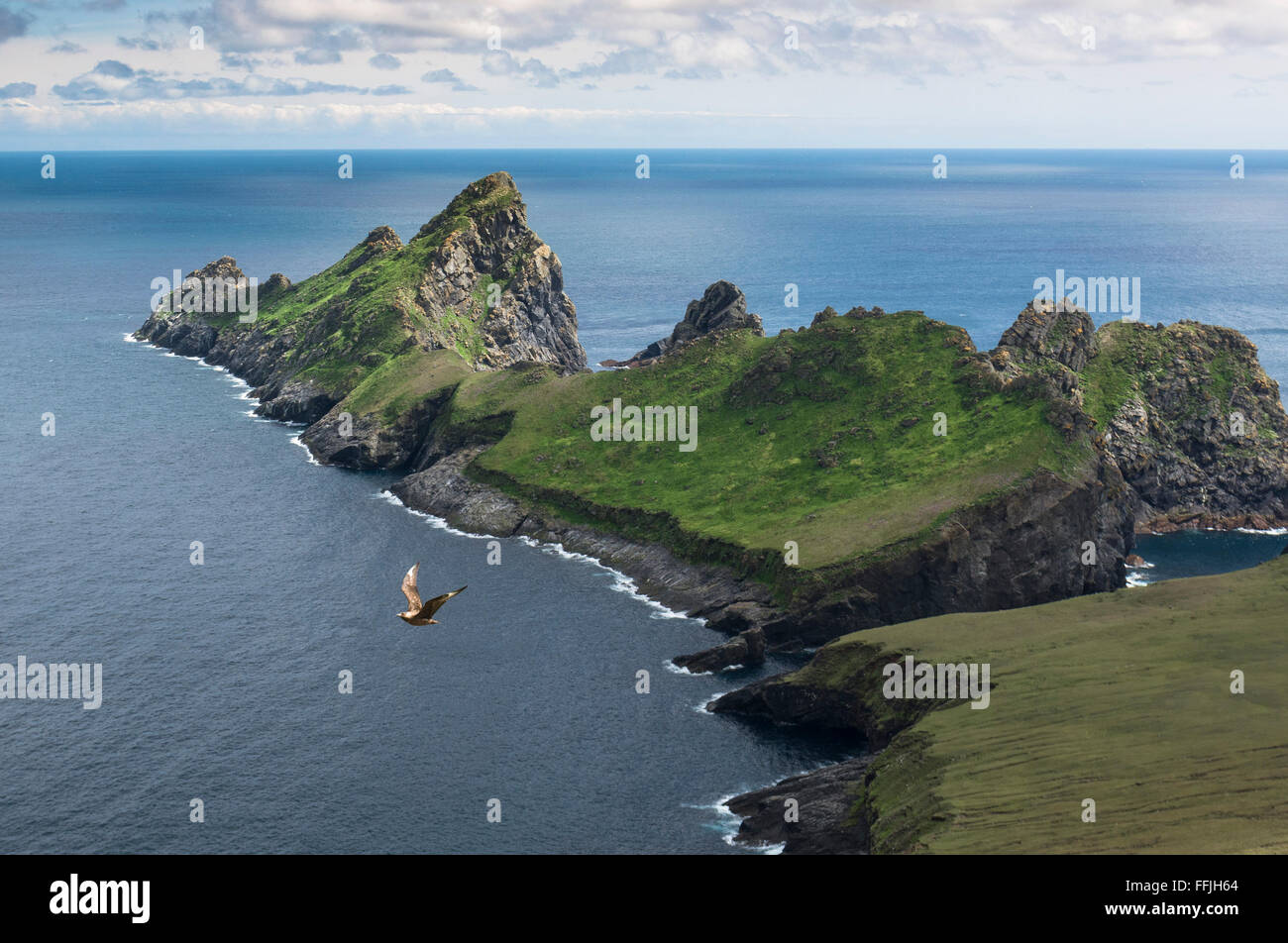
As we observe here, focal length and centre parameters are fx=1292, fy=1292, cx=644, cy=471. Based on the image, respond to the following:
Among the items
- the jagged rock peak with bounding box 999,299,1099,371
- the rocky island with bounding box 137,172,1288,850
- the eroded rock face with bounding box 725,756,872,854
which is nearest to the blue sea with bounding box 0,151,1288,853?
the eroded rock face with bounding box 725,756,872,854

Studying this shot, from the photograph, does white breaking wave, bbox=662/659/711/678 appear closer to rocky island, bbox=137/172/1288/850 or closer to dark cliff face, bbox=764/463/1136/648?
rocky island, bbox=137/172/1288/850

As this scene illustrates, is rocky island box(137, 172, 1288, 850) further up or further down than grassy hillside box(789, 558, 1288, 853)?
further up

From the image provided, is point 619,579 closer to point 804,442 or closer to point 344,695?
point 804,442

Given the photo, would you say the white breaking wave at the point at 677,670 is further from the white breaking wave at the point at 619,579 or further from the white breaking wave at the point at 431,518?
the white breaking wave at the point at 431,518

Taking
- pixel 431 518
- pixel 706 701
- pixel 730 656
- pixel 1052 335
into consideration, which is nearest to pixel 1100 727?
pixel 706 701

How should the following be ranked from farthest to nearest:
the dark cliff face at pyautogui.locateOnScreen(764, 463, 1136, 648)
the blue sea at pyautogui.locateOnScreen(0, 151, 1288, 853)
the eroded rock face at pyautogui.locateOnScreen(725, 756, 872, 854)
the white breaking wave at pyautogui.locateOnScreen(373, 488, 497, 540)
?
the white breaking wave at pyautogui.locateOnScreen(373, 488, 497, 540)
the dark cliff face at pyautogui.locateOnScreen(764, 463, 1136, 648)
the blue sea at pyautogui.locateOnScreen(0, 151, 1288, 853)
the eroded rock face at pyautogui.locateOnScreen(725, 756, 872, 854)

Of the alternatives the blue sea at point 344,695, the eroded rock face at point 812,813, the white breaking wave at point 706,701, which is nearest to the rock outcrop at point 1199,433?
the blue sea at point 344,695
